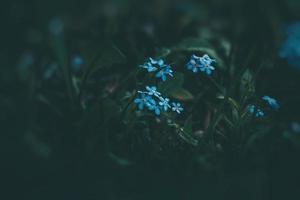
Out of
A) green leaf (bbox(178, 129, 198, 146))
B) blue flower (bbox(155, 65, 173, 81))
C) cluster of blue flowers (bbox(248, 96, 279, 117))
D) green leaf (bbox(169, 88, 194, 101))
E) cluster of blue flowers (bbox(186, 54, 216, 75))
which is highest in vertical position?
cluster of blue flowers (bbox(186, 54, 216, 75))

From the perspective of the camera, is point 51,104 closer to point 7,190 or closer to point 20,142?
point 20,142

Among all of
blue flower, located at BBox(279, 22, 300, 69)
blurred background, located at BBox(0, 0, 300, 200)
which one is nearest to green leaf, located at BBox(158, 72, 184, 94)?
blurred background, located at BBox(0, 0, 300, 200)

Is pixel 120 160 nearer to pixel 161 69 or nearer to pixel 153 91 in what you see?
pixel 153 91

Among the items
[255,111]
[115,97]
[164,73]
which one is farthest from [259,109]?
[115,97]

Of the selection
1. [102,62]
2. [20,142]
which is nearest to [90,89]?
[102,62]

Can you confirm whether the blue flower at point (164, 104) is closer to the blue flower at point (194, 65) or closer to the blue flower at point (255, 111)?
the blue flower at point (194, 65)

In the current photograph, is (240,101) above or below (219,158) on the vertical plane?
above

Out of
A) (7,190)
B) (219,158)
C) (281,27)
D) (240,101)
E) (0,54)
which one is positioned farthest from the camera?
(281,27)

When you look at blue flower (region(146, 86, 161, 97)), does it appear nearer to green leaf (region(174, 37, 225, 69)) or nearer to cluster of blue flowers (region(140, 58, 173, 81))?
cluster of blue flowers (region(140, 58, 173, 81))
